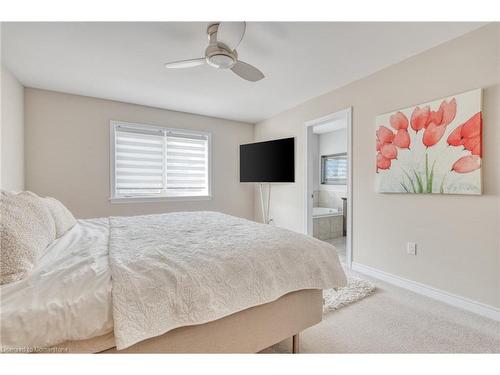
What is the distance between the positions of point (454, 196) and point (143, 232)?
2684mm

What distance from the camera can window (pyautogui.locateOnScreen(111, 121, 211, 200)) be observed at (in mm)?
3615

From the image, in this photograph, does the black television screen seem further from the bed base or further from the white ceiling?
the bed base

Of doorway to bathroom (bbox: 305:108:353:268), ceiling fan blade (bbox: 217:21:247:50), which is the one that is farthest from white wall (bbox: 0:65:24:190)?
doorway to bathroom (bbox: 305:108:353:268)

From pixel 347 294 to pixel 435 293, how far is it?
2.69ft

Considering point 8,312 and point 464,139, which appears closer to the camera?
point 8,312

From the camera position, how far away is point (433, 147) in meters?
2.18

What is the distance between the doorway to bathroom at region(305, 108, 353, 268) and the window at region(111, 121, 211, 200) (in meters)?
1.91

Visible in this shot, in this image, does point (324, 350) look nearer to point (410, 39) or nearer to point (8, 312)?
point (8, 312)

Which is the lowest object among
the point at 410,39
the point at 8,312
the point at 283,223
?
the point at 283,223

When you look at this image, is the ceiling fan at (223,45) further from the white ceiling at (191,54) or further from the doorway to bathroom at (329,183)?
the doorway to bathroom at (329,183)

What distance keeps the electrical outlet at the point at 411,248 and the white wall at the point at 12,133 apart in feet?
13.9

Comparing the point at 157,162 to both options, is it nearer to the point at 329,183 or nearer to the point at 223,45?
the point at 223,45

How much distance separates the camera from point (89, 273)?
3.31 feet
